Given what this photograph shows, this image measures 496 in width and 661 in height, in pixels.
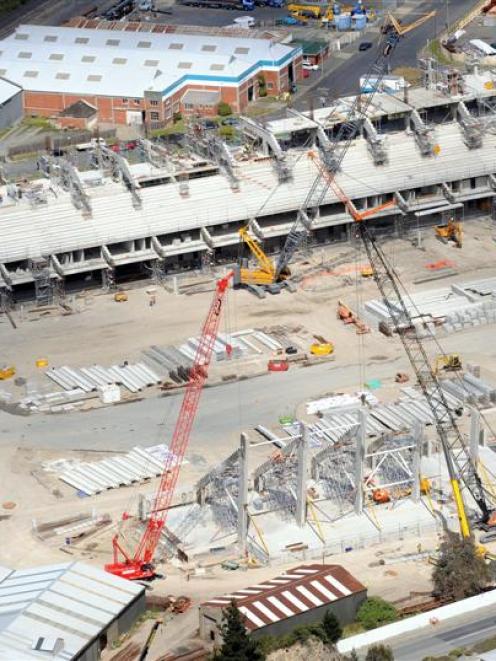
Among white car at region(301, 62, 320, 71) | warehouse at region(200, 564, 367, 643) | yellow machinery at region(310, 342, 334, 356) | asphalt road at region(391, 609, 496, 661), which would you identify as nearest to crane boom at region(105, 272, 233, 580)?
warehouse at region(200, 564, 367, 643)

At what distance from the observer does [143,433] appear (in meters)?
104

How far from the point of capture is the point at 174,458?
100312 millimetres

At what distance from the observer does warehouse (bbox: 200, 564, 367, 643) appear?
273ft

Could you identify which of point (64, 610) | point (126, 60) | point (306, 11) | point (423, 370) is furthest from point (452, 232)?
point (64, 610)

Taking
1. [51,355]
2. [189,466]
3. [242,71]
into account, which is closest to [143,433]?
[189,466]

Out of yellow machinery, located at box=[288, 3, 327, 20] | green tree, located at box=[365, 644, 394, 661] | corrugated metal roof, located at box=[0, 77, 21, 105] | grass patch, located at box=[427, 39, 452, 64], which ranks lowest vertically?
yellow machinery, located at box=[288, 3, 327, 20]

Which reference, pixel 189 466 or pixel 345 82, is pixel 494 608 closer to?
pixel 189 466

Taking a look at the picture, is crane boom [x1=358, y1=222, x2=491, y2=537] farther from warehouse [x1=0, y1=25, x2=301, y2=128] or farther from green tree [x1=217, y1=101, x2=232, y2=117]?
warehouse [x1=0, y1=25, x2=301, y2=128]

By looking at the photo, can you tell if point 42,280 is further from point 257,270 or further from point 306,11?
point 306,11

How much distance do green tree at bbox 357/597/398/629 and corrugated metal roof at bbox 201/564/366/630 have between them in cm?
81

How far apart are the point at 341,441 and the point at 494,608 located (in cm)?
1301

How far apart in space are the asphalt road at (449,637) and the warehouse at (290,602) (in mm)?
3108

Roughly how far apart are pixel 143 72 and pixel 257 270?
117 feet

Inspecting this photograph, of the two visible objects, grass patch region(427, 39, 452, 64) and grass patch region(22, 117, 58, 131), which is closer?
grass patch region(22, 117, 58, 131)
